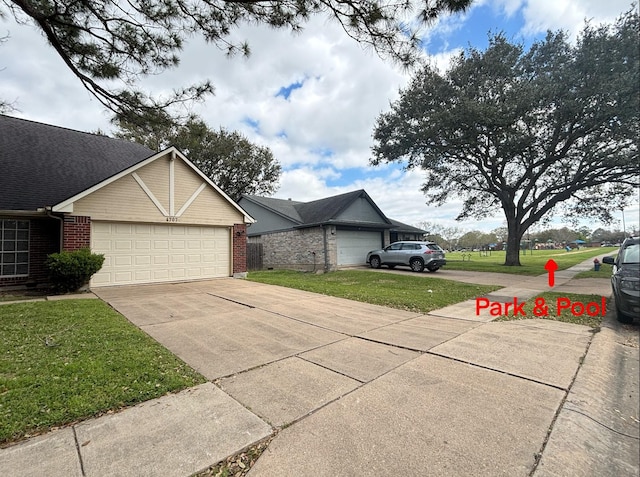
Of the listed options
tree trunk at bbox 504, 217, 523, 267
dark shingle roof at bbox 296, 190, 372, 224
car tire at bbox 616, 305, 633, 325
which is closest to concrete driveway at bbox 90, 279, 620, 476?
car tire at bbox 616, 305, 633, 325

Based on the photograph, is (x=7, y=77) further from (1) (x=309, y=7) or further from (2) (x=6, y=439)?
(2) (x=6, y=439)

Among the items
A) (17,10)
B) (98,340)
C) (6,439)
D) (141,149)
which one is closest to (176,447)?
(6,439)

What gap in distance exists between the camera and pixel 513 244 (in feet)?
65.2

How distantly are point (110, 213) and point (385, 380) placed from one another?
391 inches

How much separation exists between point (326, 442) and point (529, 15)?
13.1 meters

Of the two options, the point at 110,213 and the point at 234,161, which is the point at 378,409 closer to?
the point at 110,213

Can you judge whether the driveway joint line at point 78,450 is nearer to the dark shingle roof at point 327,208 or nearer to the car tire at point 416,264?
the dark shingle roof at point 327,208

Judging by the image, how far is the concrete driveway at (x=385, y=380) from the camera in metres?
2.22

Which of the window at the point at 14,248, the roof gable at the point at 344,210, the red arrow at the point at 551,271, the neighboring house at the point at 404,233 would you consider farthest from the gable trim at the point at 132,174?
the neighboring house at the point at 404,233

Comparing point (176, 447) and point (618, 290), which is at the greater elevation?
point (618, 290)

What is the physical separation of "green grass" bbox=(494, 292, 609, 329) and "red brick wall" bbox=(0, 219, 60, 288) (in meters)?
12.9

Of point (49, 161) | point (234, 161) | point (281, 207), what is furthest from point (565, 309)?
point (234, 161)

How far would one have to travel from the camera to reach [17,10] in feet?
18.2

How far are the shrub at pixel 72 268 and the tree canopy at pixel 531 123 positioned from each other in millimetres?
16367
